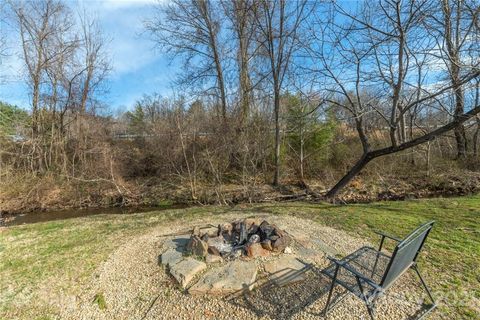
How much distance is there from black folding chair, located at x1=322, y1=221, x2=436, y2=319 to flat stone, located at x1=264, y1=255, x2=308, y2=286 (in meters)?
0.29

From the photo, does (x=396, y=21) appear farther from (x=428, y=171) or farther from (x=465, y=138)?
(x=465, y=138)

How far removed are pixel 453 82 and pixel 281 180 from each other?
20.4 feet

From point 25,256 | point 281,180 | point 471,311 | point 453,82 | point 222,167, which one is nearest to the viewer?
point 471,311

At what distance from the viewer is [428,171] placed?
1019cm

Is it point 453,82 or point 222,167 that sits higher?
point 453,82

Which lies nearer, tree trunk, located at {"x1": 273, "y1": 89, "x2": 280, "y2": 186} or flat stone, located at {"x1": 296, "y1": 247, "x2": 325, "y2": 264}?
flat stone, located at {"x1": 296, "y1": 247, "x2": 325, "y2": 264}

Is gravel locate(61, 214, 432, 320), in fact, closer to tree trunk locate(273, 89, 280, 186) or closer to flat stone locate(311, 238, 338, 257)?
flat stone locate(311, 238, 338, 257)

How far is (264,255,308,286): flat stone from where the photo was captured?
2.60 metres

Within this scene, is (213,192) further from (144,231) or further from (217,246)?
(217,246)

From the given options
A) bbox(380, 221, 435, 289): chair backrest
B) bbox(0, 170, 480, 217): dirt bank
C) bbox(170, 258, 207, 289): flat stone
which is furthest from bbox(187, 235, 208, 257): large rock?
→ bbox(0, 170, 480, 217): dirt bank

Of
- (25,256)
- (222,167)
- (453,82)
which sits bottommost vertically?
(25,256)

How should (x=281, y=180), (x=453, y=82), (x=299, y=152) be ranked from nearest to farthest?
(x=453, y=82), (x=281, y=180), (x=299, y=152)

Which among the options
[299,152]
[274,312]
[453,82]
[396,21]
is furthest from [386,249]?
[299,152]

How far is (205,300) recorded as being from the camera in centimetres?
241
